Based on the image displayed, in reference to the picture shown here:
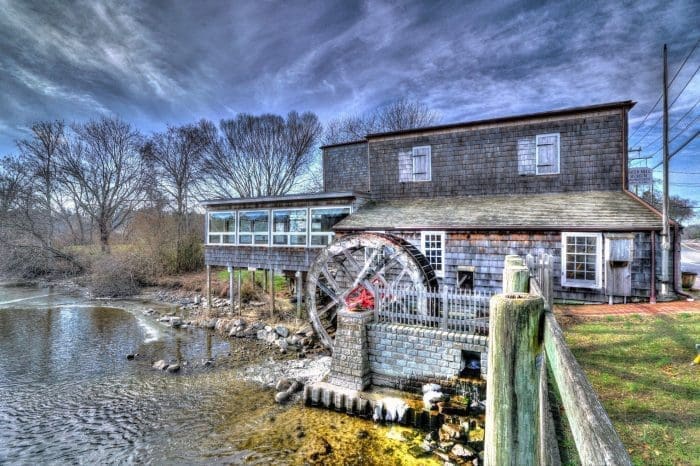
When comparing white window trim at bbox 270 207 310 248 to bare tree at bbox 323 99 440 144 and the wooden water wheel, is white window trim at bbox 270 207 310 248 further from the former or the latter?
bare tree at bbox 323 99 440 144

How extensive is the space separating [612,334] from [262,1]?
17.5 meters

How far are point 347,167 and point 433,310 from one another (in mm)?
12089

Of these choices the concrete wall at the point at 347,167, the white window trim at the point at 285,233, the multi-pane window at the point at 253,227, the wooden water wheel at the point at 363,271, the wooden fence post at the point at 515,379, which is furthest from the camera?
the concrete wall at the point at 347,167

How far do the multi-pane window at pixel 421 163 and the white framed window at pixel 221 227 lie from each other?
27.1 feet

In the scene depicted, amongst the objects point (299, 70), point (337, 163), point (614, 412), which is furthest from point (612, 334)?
point (299, 70)

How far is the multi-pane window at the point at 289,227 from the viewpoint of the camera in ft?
43.4

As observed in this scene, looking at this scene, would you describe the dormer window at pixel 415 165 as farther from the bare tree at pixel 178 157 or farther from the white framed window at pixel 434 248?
the bare tree at pixel 178 157

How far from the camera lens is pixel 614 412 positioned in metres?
4.39

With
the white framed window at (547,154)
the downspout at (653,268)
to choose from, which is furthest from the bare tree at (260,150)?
the downspout at (653,268)

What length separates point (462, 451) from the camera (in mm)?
5637

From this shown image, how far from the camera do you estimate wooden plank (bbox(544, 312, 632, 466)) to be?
659 millimetres

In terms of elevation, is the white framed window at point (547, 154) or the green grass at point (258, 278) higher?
the white framed window at point (547, 154)

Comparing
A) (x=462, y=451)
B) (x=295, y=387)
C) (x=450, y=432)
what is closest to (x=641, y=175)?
(x=450, y=432)

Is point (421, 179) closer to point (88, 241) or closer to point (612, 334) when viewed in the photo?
point (612, 334)
